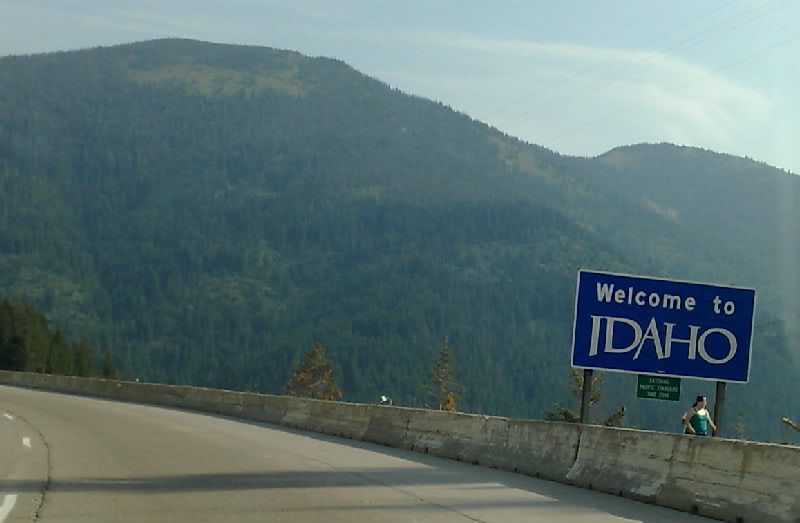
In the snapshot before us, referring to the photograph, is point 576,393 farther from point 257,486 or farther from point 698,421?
point 257,486

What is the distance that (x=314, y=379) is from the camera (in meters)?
133

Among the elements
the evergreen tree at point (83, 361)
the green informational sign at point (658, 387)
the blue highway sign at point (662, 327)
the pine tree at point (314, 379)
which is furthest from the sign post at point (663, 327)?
the evergreen tree at point (83, 361)

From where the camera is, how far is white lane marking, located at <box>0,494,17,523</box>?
38.8ft

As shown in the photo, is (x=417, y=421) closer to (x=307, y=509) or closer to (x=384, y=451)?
(x=384, y=451)

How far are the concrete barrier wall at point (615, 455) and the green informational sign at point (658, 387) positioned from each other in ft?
12.9

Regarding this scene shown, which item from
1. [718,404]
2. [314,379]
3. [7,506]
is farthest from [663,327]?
[314,379]

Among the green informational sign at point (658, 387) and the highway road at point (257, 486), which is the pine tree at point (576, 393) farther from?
the highway road at point (257, 486)

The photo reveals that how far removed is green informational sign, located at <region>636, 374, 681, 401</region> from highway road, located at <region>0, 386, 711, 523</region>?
14.7 feet

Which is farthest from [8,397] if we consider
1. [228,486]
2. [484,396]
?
[484,396]

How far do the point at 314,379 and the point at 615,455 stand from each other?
118 meters

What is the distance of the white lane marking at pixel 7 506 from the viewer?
38.8 feet

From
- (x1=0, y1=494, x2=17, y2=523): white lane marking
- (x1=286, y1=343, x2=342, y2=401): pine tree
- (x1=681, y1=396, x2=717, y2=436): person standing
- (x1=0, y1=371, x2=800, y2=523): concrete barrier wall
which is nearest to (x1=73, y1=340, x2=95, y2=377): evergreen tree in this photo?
(x1=286, y1=343, x2=342, y2=401): pine tree

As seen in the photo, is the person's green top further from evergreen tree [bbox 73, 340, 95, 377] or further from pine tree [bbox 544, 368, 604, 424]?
evergreen tree [bbox 73, 340, 95, 377]

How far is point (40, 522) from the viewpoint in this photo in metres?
11.5
